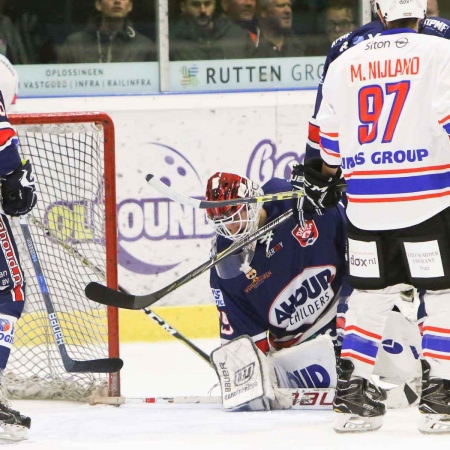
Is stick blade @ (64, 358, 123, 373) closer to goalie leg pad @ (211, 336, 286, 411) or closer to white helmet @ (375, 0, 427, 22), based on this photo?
goalie leg pad @ (211, 336, 286, 411)

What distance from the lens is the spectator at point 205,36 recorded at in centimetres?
556

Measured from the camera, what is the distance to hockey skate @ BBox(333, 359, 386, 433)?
3219mm

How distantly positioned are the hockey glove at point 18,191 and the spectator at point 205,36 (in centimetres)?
235

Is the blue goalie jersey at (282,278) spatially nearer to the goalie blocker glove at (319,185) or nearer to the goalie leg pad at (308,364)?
the goalie leg pad at (308,364)

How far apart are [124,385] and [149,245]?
0.98m

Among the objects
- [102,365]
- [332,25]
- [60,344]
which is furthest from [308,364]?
[332,25]

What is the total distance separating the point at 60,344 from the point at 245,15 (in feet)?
7.45

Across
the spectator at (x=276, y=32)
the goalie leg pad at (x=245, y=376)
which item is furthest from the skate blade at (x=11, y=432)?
the spectator at (x=276, y=32)

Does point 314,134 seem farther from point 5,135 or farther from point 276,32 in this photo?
point 276,32

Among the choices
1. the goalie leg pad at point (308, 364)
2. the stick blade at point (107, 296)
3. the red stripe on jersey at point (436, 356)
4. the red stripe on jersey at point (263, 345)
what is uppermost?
the stick blade at point (107, 296)

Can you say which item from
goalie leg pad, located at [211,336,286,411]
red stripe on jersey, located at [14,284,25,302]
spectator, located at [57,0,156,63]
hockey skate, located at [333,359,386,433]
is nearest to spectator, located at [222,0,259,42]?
spectator, located at [57,0,156,63]

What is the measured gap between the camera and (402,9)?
3.15 m

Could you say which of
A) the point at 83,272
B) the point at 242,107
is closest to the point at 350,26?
the point at 242,107

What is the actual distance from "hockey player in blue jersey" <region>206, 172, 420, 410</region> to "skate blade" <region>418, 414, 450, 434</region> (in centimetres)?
60
